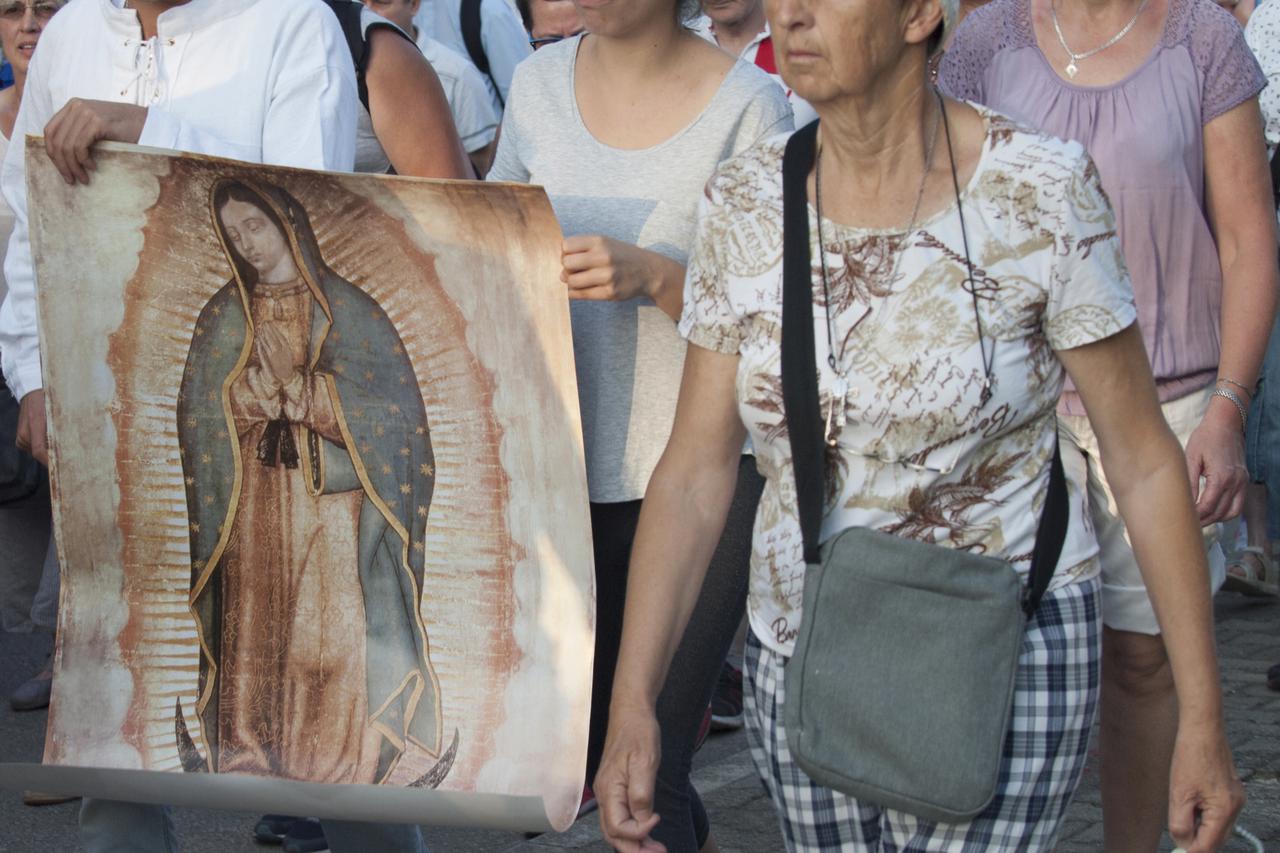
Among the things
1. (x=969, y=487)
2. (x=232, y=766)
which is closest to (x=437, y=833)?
(x=232, y=766)

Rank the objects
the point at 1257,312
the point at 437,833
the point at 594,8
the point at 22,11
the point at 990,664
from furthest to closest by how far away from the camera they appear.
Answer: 1. the point at 22,11
2. the point at 437,833
3. the point at 1257,312
4. the point at 594,8
5. the point at 990,664

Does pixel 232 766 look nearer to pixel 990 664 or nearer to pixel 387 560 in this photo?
pixel 387 560

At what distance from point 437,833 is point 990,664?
2.72m

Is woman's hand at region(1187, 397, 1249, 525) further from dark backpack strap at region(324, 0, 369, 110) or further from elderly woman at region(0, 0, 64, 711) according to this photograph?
elderly woman at region(0, 0, 64, 711)

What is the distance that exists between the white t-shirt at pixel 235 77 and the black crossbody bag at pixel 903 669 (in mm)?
1165

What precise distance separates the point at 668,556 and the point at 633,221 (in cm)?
74

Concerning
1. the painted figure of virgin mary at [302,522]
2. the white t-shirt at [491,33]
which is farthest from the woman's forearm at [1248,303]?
the white t-shirt at [491,33]

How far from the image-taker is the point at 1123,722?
352cm

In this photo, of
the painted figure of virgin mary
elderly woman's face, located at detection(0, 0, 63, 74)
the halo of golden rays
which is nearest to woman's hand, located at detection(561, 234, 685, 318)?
the halo of golden rays

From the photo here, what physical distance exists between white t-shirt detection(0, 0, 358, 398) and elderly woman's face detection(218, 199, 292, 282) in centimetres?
14

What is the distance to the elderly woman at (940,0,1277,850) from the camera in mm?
3410

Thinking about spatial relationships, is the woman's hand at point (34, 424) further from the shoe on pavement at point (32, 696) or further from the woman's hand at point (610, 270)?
the shoe on pavement at point (32, 696)

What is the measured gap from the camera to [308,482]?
3.04 m

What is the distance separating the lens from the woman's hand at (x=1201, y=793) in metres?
2.37
